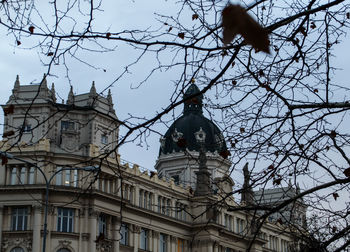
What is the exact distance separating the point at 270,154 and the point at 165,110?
115 inches

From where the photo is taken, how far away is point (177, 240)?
66.2 metres

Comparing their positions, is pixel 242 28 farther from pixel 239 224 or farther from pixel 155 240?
pixel 239 224

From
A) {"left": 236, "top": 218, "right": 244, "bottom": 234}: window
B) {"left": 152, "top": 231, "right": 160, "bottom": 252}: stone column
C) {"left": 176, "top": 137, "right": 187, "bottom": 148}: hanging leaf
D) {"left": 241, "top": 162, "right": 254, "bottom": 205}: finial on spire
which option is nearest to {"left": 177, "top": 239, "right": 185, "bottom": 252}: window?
{"left": 152, "top": 231, "right": 160, "bottom": 252}: stone column

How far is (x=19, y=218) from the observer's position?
53844mm

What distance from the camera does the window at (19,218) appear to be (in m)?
53.5

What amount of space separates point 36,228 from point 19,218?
196cm

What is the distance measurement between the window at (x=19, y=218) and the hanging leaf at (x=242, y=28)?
172 ft

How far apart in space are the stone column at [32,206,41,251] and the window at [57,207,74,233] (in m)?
1.65

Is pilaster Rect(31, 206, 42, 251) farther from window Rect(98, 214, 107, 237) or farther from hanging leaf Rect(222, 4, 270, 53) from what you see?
hanging leaf Rect(222, 4, 270, 53)

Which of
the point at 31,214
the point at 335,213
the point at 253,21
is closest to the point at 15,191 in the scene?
the point at 31,214

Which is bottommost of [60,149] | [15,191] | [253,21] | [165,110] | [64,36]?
Answer: [253,21]

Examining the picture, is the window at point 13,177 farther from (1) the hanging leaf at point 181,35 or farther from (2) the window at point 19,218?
(1) the hanging leaf at point 181,35

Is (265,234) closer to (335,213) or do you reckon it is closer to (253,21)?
(335,213)

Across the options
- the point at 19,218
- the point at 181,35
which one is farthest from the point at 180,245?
the point at 181,35
